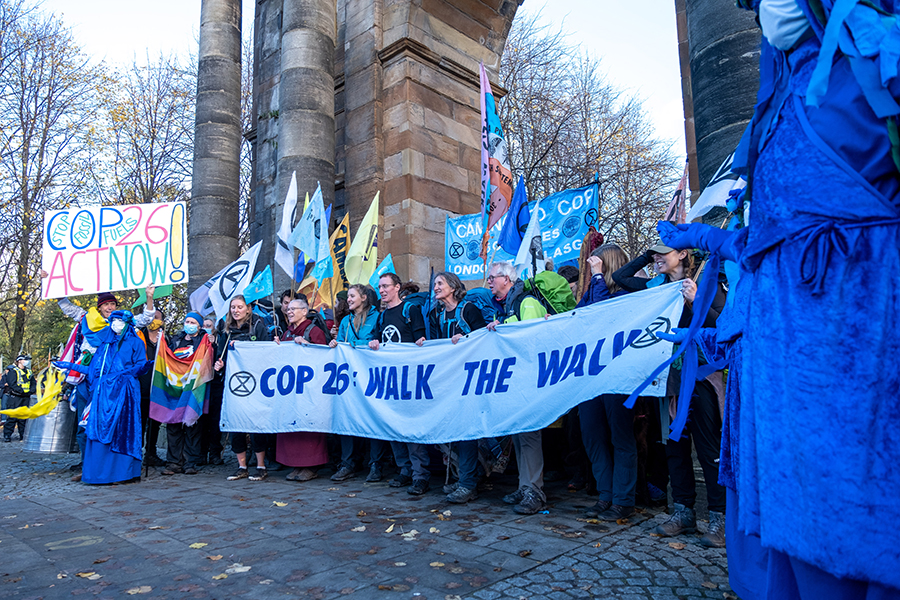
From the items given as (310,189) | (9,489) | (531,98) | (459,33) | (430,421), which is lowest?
(9,489)

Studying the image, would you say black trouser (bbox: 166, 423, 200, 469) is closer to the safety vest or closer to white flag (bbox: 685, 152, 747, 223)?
white flag (bbox: 685, 152, 747, 223)

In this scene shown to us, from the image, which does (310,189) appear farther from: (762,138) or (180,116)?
Result: (180,116)

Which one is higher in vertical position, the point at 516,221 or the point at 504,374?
the point at 516,221

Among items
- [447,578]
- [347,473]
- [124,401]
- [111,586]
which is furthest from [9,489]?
[447,578]

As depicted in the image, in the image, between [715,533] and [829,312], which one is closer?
[829,312]

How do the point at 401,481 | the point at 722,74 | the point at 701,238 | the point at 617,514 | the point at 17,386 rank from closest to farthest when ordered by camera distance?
the point at 701,238, the point at 617,514, the point at 722,74, the point at 401,481, the point at 17,386

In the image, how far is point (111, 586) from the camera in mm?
3285

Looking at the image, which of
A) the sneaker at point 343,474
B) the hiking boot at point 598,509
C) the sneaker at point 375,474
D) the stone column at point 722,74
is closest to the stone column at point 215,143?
the sneaker at point 343,474

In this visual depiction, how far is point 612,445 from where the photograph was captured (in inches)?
194

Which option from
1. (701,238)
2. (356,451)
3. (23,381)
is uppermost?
(701,238)

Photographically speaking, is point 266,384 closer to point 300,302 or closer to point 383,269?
point 300,302

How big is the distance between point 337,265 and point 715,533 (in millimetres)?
6490

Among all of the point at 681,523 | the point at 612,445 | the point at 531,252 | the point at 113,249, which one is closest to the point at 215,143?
the point at 113,249

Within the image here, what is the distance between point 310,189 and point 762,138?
10.5m
